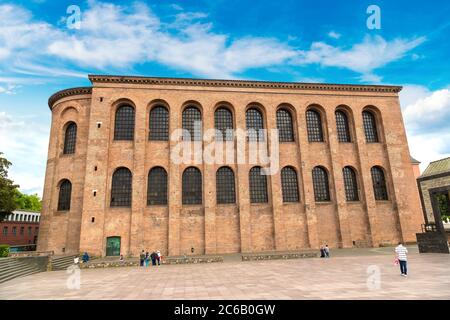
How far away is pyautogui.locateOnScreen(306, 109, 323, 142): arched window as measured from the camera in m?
27.3

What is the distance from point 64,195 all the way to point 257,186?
17.8 metres

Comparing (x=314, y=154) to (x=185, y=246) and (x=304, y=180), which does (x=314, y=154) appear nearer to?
(x=304, y=180)

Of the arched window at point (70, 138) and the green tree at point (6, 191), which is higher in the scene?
the arched window at point (70, 138)

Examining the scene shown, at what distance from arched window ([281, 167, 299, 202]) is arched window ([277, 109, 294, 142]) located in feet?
10.5

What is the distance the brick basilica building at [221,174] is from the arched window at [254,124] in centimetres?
15

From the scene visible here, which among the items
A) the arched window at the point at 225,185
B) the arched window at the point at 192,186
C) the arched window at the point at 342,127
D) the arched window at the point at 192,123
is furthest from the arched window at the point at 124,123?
the arched window at the point at 342,127

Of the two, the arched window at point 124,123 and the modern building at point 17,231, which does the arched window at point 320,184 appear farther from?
the modern building at point 17,231

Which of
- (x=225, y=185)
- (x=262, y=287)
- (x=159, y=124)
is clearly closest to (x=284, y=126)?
(x=225, y=185)

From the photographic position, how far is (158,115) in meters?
25.6

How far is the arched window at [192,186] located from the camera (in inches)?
934

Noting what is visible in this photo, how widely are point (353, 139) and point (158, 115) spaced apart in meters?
20.1

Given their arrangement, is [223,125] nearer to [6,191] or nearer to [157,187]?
A: [157,187]

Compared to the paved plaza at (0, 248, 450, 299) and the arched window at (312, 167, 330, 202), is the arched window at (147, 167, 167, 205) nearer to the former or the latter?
the paved plaza at (0, 248, 450, 299)

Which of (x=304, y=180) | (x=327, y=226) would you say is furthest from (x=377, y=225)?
(x=304, y=180)
